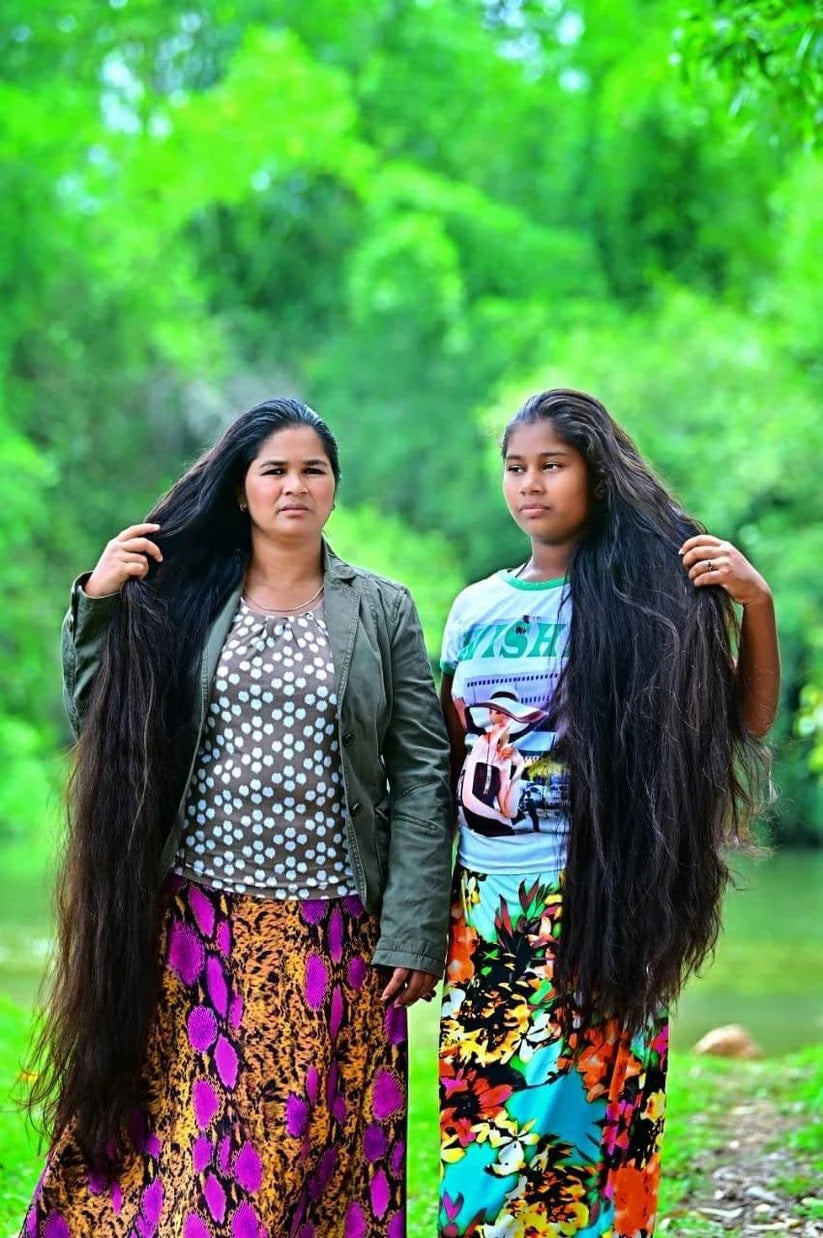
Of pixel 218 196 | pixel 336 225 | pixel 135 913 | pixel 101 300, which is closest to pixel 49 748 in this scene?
pixel 101 300

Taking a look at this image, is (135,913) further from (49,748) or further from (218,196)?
(218,196)

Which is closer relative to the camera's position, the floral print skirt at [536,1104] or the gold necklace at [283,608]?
the floral print skirt at [536,1104]

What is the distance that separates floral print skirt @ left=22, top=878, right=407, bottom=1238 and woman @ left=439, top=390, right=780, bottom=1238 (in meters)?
0.16

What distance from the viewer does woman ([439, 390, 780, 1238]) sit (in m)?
3.30

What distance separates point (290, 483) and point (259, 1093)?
4.01ft

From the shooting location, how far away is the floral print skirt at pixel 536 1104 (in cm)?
329

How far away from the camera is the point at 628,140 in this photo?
2084 cm

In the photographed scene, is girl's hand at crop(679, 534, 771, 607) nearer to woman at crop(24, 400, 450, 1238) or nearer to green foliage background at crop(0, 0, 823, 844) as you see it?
woman at crop(24, 400, 450, 1238)

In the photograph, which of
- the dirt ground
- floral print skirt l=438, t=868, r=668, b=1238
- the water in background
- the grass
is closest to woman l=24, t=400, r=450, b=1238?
floral print skirt l=438, t=868, r=668, b=1238

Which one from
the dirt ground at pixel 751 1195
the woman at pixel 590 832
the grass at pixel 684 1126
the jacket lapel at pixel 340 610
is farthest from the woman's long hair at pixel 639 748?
the dirt ground at pixel 751 1195

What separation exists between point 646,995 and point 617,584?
2.73ft

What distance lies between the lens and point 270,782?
3352mm

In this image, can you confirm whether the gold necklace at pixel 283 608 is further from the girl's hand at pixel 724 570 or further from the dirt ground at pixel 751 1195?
the dirt ground at pixel 751 1195

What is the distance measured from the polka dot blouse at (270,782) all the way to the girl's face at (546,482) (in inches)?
20.5
